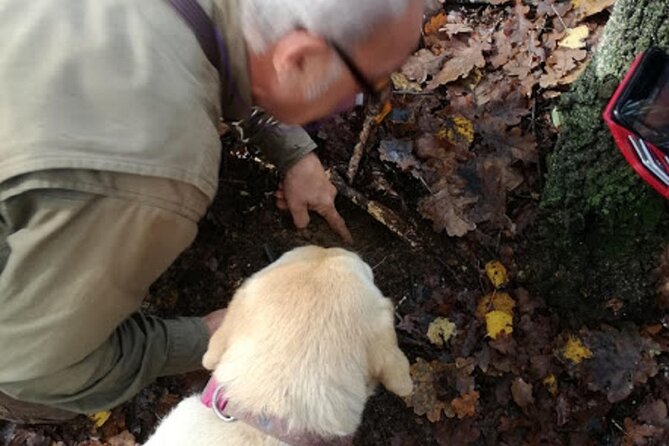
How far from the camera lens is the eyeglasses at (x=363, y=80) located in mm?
2100

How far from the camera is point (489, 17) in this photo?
448cm

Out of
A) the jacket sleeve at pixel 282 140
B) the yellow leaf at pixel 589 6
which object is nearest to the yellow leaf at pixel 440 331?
the jacket sleeve at pixel 282 140

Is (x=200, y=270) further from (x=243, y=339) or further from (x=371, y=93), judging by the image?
(x=371, y=93)

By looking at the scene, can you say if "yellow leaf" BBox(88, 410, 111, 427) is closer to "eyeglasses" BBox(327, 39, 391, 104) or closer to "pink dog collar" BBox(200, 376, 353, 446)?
"pink dog collar" BBox(200, 376, 353, 446)

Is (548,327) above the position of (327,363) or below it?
below

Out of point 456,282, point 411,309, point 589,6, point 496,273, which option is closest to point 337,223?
point 411,309

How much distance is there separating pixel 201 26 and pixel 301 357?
1.21m

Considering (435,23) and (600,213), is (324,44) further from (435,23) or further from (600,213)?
(435,23)

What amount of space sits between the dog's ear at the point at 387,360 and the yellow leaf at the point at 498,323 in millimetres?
1203

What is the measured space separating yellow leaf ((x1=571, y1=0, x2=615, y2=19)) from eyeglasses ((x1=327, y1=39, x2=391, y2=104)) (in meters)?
2.34

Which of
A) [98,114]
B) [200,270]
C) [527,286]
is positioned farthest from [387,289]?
[98,114]

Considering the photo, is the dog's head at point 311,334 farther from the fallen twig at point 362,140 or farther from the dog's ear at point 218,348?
the fallen twig at point 362,140

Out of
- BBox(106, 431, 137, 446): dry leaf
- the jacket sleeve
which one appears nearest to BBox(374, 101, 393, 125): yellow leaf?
the jacket sleeve

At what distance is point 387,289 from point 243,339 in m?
1.47
